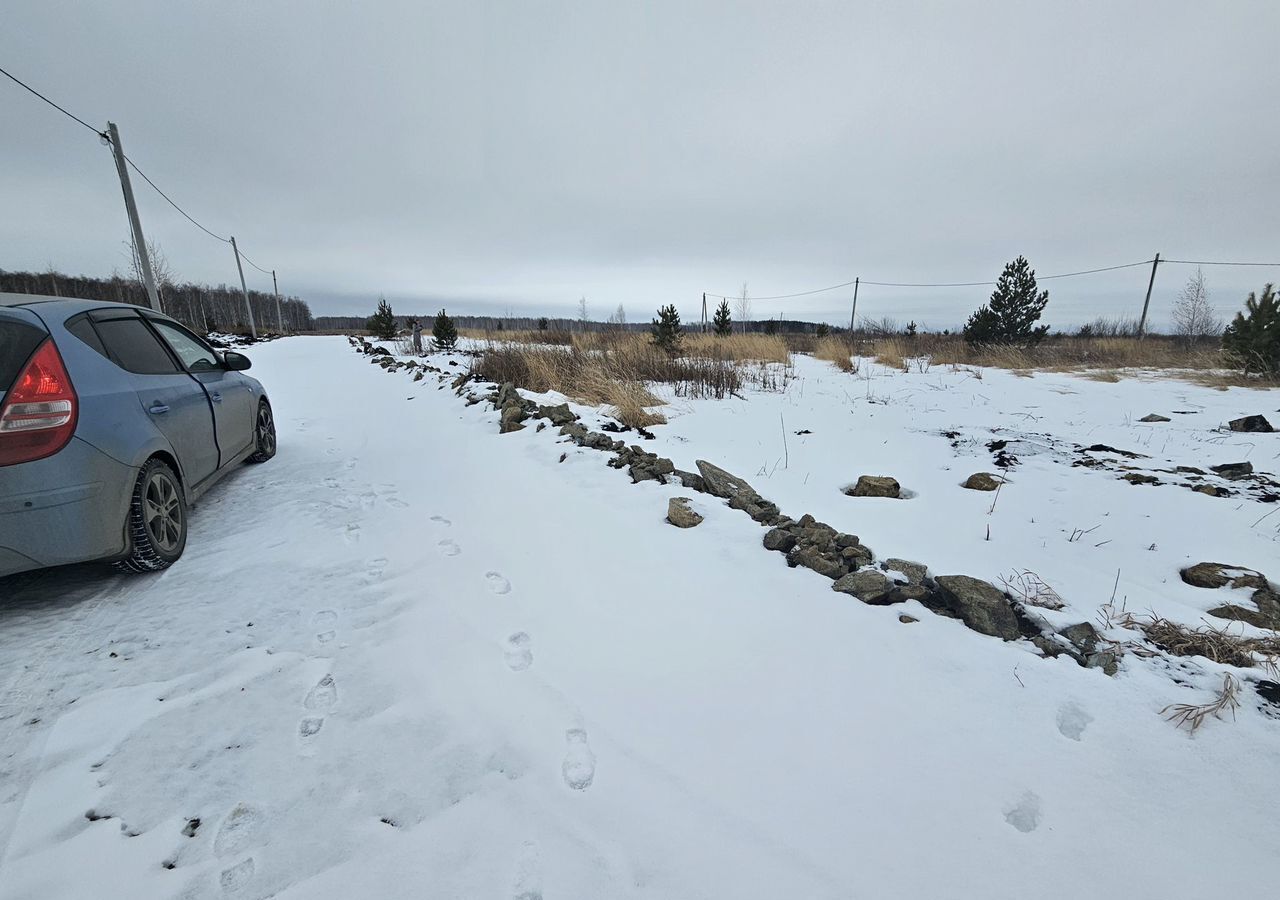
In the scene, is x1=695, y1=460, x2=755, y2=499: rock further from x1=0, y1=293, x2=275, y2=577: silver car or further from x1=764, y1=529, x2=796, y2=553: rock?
x1=0, y1=293, x2=275, y2=577: silver car

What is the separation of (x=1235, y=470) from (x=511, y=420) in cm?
654

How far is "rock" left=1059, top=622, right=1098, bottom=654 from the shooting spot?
1854mm

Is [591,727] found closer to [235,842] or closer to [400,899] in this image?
[400,899]

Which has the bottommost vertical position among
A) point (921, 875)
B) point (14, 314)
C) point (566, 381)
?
point (921, 875)

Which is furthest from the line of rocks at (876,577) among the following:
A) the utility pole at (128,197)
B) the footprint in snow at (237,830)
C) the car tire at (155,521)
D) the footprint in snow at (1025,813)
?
the utility pole at (128,197)

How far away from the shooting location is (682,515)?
2.95 metres

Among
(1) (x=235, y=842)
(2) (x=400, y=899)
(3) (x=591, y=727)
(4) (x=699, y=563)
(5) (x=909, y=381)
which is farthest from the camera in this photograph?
(5) (x=909, y=381)

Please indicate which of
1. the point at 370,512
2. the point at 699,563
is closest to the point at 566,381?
the point at 370,512

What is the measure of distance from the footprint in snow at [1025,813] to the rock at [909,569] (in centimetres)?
108

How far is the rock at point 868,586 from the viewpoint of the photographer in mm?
2152

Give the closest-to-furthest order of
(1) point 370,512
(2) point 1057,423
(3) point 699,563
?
(3) point 699,563, (1) point 370,512, (2) point 1057,423

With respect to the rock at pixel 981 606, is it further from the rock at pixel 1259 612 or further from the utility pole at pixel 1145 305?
the utility pole at pixel 1145 305

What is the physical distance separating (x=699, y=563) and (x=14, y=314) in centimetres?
320

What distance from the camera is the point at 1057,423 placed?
6.25 m
